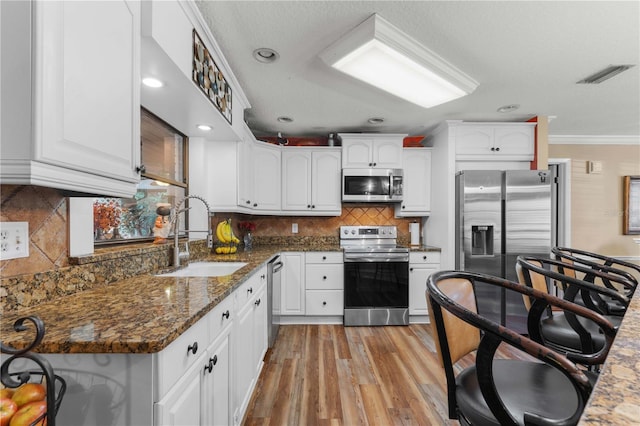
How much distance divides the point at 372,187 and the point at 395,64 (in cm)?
174

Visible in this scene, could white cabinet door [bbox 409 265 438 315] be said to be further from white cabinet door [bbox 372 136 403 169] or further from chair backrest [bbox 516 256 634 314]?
chair backrest [bbox 516 256 634 314]

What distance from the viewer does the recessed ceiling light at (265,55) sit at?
2002 mm

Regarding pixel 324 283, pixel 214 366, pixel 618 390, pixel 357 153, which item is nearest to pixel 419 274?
pixel 324 283

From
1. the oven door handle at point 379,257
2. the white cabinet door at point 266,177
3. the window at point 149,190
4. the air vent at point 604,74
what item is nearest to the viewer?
the window at point 149,190

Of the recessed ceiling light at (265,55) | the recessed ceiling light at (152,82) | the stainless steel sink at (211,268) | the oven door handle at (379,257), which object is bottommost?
the oven door handle at (379,257)

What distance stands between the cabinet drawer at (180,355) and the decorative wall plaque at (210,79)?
1.29 metres

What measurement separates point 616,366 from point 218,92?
7.27 ft

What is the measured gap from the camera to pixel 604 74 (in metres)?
2.32

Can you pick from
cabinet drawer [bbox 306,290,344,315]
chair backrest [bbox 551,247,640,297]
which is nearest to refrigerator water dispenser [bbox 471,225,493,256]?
chair backrest [bbox 551,247,640,297]

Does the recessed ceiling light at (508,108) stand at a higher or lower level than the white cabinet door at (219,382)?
higher

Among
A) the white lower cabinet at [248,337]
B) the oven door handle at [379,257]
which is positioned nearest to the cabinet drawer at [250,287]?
the white lower cabinet at [248,337]

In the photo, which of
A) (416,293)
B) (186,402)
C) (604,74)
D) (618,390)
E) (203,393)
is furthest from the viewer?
(416,293)

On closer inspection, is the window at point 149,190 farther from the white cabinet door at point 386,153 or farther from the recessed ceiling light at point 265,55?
the white cabinet door at point 386,153

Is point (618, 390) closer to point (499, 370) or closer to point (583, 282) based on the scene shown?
point (499, 370)
